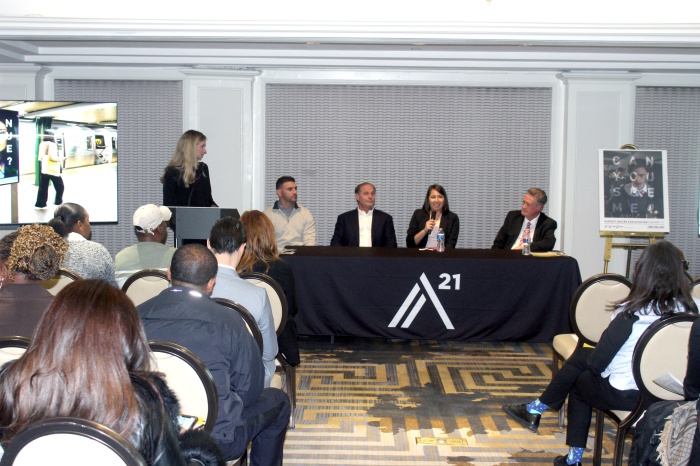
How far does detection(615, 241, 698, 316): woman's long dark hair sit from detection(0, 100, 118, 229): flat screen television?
5214mm

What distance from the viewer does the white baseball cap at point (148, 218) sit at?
4172mm

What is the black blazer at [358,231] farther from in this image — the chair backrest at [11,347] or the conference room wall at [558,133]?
the chair backrest at [11,347]

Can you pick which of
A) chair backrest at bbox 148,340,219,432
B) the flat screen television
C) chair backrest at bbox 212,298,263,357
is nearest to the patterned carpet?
chair backrest at bbox 212,298,263,357

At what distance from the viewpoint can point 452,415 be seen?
407 centimetres

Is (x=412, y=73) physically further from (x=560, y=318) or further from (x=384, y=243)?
(x=560, y=318)

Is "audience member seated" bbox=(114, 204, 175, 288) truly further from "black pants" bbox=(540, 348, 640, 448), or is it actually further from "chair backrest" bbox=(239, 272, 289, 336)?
"black pants" bbox=(540, 348, 640, 448)

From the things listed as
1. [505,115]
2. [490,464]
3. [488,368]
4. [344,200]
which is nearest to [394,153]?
[344,200]

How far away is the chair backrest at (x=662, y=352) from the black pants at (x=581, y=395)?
0.24 metres

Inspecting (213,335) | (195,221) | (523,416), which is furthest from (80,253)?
(523,416)

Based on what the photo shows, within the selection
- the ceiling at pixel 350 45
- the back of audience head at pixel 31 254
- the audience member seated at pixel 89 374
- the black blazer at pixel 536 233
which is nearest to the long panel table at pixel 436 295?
the black blazer at pixel 536 233

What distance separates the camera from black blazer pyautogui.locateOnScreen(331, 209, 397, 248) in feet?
21.8

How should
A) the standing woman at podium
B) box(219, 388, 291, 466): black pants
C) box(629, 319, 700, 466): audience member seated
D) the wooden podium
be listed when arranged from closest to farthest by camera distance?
box(629, 319, 700, 466): audience member seated → box(219, 388, 291, 466): black pants → the wooden podium → the standing woman at podium

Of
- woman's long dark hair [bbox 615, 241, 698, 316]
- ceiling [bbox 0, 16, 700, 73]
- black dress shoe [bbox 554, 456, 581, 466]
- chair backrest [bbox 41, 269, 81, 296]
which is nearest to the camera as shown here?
woman's long dark hair [bbox 615, 241, 698, 316]

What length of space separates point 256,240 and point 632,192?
14.5ft
